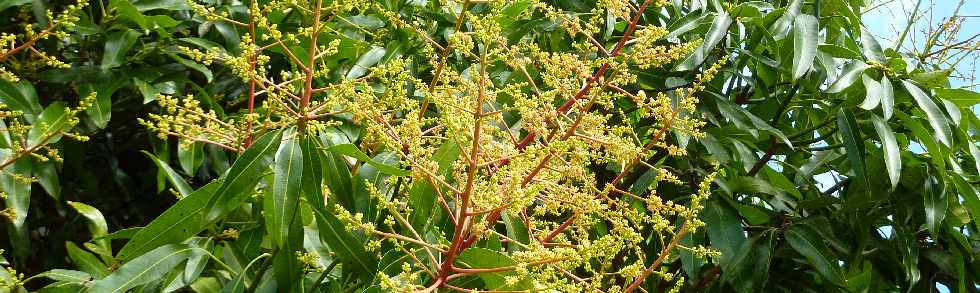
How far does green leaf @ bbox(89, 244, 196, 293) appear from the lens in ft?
4.78

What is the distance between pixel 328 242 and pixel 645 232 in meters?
1.07

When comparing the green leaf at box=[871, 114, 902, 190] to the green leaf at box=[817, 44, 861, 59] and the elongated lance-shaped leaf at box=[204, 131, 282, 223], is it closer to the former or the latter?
the green leaf at box=[817, 44, 861, 59]

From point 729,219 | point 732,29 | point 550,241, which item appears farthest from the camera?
point 732,29

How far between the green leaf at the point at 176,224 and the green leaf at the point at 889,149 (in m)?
1.23

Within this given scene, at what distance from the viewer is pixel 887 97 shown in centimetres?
207

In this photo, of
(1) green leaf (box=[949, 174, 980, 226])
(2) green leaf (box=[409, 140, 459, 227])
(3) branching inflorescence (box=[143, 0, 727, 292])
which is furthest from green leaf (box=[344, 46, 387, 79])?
(1) green leaf (box=[949, 174, 980, 226])

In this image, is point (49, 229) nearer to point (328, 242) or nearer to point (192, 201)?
point (192, 201)

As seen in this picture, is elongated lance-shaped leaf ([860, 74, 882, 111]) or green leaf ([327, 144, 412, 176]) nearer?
green leaf ([327, 144, 412, 176])

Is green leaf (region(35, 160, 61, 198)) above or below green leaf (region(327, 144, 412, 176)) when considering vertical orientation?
below

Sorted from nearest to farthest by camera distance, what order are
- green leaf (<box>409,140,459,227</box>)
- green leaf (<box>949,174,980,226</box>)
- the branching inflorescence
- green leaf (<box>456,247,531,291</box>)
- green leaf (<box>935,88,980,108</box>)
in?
the branching inflorescence < green leaf (<box>456,247,531,291</box>) < green leaf (<box>409,140,459,227</box>) < green leaf (<box>949,174,980,226</box>) < green leaf (<box>935,88,980,108</box>)

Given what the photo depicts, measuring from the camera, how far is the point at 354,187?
4.96 ft

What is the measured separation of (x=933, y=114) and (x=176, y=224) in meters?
1.45

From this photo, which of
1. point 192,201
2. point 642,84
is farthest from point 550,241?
point 642,84

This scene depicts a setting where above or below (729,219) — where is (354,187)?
above
